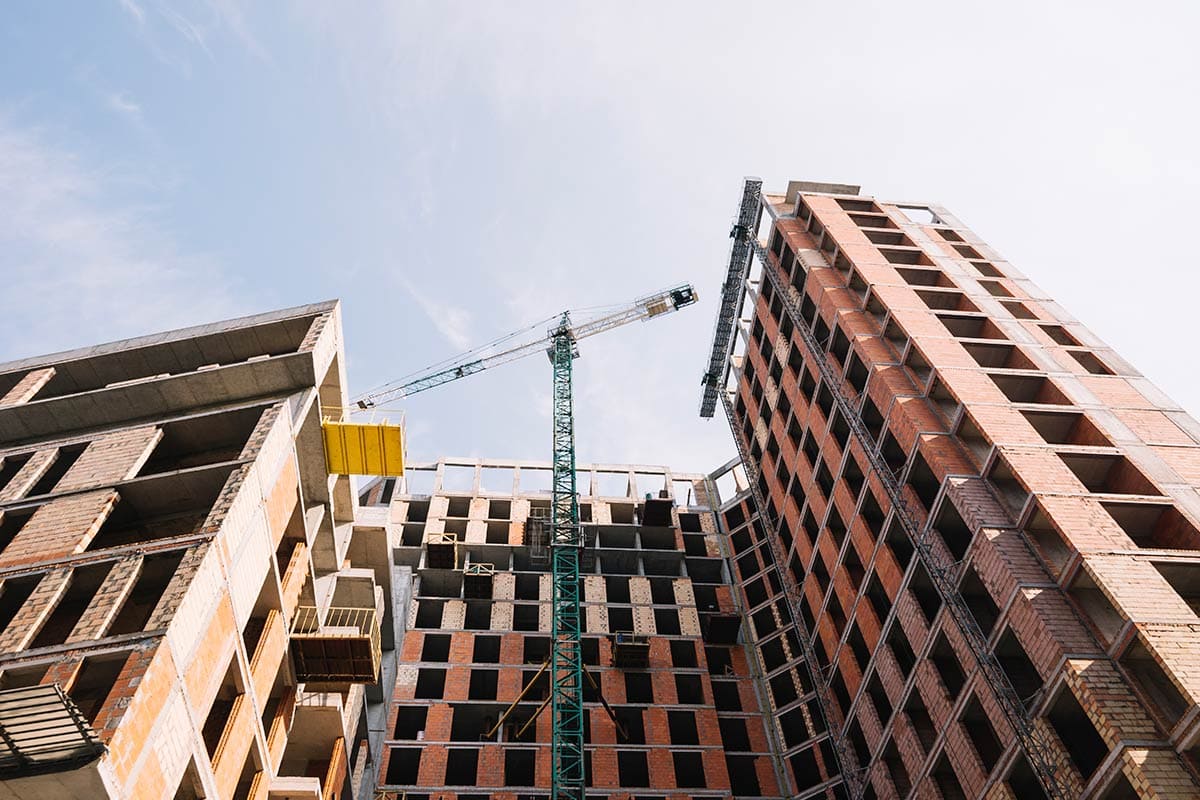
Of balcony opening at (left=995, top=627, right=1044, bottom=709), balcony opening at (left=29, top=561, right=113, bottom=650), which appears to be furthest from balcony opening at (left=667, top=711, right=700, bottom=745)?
balcony opening at (left=29, top=561, right=113, bottom=650)

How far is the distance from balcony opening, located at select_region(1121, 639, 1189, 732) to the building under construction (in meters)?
0.06

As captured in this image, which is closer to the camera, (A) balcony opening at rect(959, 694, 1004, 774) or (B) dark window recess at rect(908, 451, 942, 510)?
(A) balcony opening at rect(959, 694, 1004, 774)

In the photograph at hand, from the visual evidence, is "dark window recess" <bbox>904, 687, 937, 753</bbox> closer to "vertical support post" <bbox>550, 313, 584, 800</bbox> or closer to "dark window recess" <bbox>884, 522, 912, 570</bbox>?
"dark window recess" <bbox>884, 522, 912, 570</bbox>

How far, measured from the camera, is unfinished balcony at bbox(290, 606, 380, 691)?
22.3 m

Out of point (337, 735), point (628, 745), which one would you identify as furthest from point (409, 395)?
point (337, 735)

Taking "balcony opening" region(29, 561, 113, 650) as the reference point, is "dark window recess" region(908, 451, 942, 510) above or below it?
above

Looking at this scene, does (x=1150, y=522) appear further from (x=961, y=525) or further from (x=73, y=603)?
(x=73, y=603)

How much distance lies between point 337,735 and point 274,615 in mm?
4809

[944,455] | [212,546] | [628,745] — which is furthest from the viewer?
[628,745]

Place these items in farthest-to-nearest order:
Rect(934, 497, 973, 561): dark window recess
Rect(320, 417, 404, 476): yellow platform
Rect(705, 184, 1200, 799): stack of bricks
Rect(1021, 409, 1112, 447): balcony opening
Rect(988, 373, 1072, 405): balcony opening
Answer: Rect(988, 373, 1072, 405): balcony opening
Rect(1021, 409, 1112, 447): balcony opening
Rect(934, 497, 973, 561): dark window recess
Rect(320, 417, 404, 476): yellow platform
Rect(705, 184, 1200, 799): stack of bricks

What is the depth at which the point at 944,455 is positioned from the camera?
26.5 m

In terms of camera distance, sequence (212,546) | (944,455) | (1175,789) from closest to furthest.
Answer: (1175,789), (212,546), (944,455)

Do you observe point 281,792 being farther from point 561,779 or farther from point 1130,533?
point 1130,533

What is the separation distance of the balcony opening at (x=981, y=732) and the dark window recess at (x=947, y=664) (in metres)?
1.35
